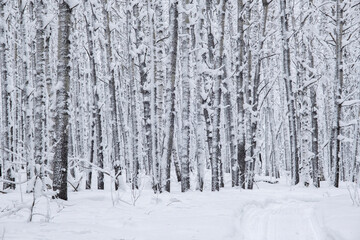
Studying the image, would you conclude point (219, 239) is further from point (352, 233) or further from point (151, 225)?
point (352, 233)

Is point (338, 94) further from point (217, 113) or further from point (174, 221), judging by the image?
point (174, 221)

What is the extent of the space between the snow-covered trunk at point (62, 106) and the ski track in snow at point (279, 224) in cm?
373

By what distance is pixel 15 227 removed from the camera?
4.41 metres

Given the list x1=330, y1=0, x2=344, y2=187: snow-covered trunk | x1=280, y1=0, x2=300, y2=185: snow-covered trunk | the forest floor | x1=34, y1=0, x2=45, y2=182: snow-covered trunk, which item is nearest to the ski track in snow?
the forest floor

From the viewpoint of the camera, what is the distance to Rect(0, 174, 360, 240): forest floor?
4.32 meters

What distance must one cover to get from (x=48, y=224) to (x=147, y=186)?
908cm

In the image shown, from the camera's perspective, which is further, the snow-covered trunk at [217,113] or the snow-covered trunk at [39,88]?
the snow-covered trunk at [217,113]

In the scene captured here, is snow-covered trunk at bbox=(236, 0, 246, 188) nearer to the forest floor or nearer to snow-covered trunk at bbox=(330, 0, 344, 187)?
snow-covered trunk at bbox=(330, 0, 344, 187)

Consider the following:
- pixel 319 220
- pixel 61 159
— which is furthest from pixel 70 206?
pixel 319 220

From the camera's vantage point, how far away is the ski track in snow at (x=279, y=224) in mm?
5168

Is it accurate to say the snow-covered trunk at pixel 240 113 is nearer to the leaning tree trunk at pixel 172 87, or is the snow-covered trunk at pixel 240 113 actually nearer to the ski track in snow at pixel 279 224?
the leaning tree trunk at pixel 172 87

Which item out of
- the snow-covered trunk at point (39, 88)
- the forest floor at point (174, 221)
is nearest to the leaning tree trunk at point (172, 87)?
the forest floor at point (174, 221)

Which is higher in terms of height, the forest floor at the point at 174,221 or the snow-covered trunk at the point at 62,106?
the snow-covered trunk at the point at 62,106

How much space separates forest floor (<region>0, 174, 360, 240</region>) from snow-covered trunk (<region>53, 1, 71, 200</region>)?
564 mm
